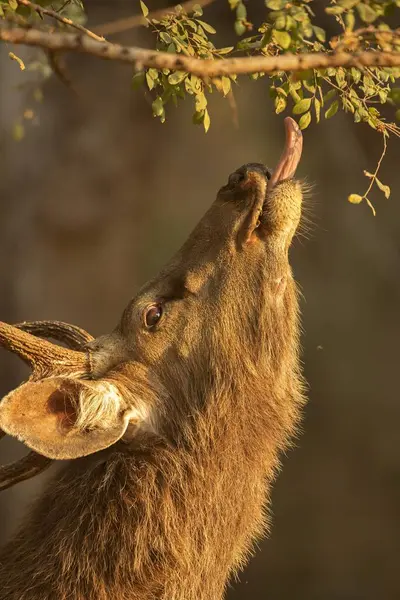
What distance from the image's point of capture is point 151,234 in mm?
7965

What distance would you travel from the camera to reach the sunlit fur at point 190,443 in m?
3.25

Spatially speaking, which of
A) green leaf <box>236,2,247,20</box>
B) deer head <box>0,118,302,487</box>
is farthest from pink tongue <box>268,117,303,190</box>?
green leaf <box>236,2,247,20</box>

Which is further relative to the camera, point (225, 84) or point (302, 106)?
point (225, 84)

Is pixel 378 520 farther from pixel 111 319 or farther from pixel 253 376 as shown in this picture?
pixel 253 376

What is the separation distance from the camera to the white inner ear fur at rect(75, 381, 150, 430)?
10.0 feet

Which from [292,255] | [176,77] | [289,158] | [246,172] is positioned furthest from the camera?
[292,255]

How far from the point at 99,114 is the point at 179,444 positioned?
5262mm

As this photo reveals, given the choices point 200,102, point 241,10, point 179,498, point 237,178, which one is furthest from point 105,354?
point 241,10

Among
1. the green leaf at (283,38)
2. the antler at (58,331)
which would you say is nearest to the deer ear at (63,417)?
the antler at (58,331)

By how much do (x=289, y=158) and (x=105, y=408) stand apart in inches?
45.9

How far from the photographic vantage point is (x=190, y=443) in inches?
131

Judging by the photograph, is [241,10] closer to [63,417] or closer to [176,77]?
[176,77]

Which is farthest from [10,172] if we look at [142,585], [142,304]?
[142,585]

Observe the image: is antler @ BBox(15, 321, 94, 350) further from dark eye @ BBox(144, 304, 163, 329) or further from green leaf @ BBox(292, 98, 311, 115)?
green leaf @ BBox(292, 98, 311, 115)
